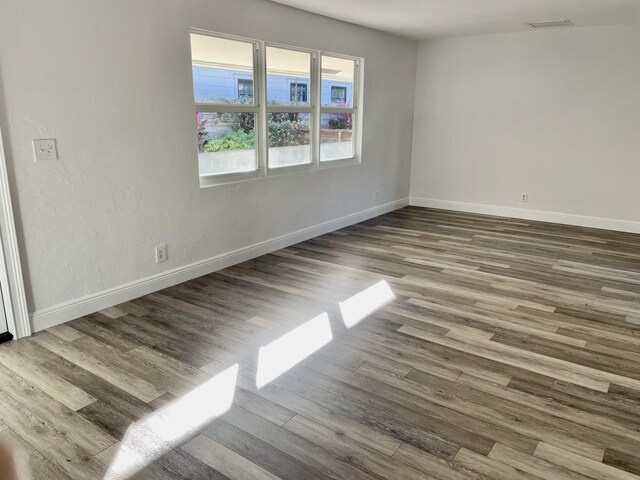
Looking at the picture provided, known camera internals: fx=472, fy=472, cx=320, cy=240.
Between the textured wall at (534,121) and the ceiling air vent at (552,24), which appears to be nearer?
the ceiling air vent at (552,24)

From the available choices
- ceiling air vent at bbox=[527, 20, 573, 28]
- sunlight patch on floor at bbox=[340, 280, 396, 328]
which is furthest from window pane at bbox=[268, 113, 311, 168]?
ceiling air vent at bbox=[527, 20, 573, 28]

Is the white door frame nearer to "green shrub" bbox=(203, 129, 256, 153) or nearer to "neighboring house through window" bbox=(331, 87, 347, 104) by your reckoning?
"green shrub" bbox=(203, 129, 256, 153)

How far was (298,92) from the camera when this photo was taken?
195 inches

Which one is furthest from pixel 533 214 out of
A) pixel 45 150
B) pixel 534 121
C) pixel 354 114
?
pixel 45 150

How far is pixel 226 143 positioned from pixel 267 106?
60cm

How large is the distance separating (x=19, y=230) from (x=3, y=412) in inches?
45.1

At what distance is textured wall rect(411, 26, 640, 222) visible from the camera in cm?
569

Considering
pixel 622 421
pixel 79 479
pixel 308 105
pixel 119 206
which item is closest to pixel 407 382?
pixel 622 421

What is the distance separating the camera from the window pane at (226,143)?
13.3ft

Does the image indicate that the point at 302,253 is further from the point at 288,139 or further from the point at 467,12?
the point at 467,12

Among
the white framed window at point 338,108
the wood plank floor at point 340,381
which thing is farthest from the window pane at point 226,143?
the white framed window at point 338,108

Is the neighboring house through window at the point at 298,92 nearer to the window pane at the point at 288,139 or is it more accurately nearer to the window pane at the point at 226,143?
the window pane at the point at 288,139

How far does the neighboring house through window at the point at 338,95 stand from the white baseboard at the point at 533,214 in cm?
239

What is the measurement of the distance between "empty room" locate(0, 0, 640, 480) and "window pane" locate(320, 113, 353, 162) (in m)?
0.03
